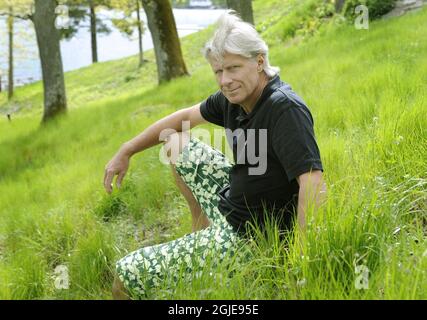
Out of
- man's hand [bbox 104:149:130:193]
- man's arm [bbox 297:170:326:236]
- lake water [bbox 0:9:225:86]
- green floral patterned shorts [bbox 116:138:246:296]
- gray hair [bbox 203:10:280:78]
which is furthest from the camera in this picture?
lake water [bbox 0:9:225:86]

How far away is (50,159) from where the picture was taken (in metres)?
7.51

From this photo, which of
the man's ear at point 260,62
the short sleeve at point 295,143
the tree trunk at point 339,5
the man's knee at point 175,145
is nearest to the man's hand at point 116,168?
the man's knee at point 175,145

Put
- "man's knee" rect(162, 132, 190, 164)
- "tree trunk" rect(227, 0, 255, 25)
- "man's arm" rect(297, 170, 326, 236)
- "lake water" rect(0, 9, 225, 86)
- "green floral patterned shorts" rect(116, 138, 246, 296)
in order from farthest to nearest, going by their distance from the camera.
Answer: "lake water" rect(0, 9, 225, 86)
"tree trunk" rect(227, 0, 255, 25)
"man's knee" rect(162, 132, 190, 164)
"green floral patterned shorts" rect(116, 138, 246, 296)
"man's arm" rect(297, 170, 326, 236)

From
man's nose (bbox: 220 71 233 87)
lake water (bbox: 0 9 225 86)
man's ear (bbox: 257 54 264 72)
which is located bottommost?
lake water (bbox: 0 9 225 86)

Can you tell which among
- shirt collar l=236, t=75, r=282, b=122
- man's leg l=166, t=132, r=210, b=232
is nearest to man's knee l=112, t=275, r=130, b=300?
man's leg l=166, t=132, r=210, b=232

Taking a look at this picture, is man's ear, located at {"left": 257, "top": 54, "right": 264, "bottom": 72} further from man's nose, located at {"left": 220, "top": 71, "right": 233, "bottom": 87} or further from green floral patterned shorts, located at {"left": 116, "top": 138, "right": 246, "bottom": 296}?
green floral patterned shorts, located at {"left": 116, "top": 138, "right": 246, "bottom": 296}

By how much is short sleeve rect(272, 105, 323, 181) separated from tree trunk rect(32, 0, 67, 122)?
916 centimetres

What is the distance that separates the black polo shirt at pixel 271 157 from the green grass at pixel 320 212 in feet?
0.65

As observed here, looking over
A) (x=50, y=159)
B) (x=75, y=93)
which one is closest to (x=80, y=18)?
(x=75, y=93)

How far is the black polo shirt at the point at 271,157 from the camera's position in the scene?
2213 mm

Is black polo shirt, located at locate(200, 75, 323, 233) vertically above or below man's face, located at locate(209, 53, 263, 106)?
below

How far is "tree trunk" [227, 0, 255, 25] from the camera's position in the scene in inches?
349

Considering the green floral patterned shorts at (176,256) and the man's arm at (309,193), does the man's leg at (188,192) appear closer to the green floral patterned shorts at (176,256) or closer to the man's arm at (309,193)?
the green floral patterned shorts at (176,256)

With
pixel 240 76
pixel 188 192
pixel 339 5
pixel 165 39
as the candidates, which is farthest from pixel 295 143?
pixel 339 5
